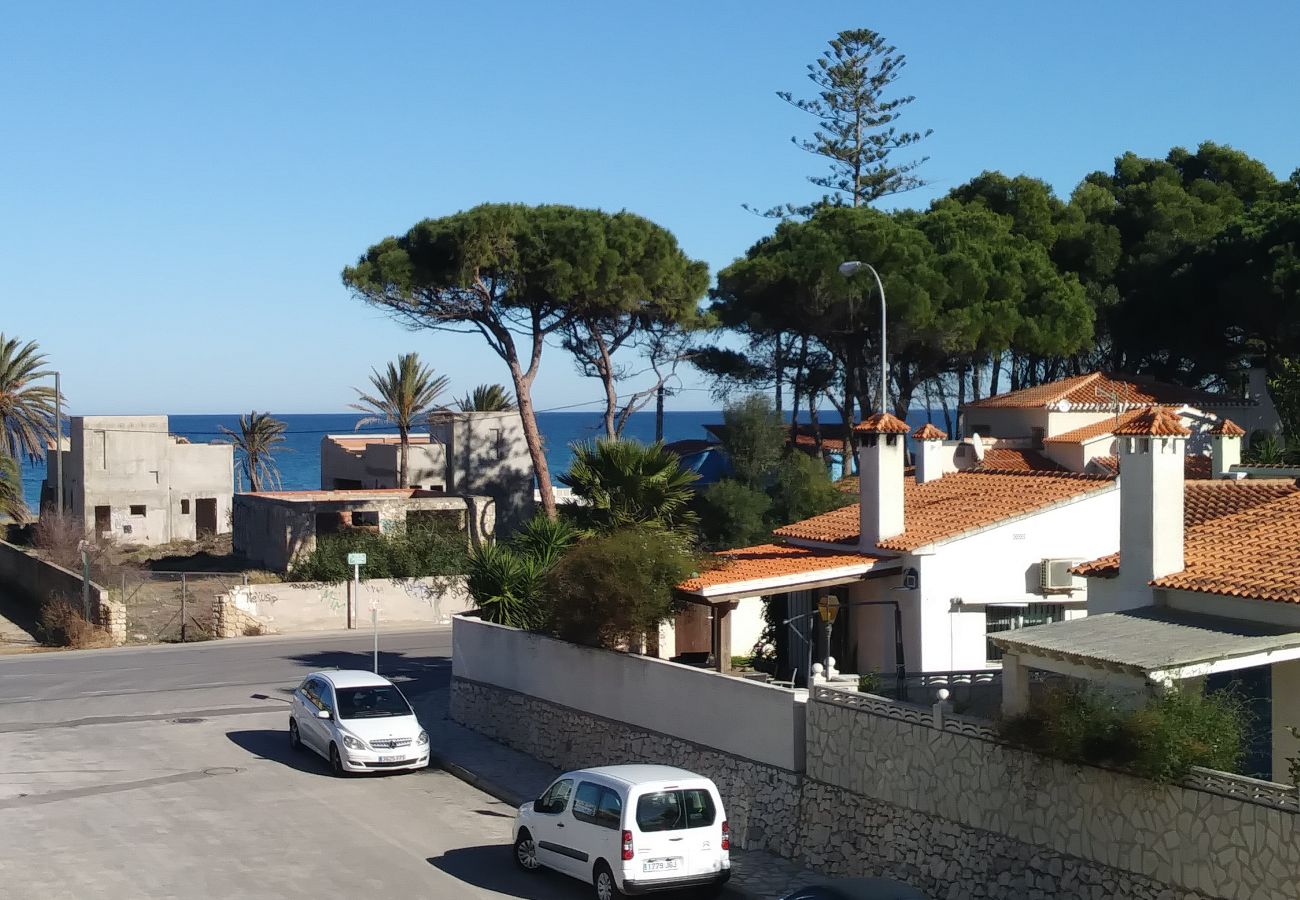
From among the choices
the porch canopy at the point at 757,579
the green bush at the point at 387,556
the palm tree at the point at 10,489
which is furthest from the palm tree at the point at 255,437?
the porch canopy at the point at 757,579

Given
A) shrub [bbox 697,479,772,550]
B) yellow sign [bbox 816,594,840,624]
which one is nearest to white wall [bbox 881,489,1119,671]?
yellow sign [bbox 816,594,840,624]

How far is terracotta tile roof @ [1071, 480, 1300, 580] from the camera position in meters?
19.2

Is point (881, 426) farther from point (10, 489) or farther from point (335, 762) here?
point (10, 489)

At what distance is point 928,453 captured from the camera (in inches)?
1132

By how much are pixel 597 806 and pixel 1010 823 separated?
4541mm

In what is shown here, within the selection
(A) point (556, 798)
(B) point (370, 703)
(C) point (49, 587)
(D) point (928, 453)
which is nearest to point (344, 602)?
(C) point (49, 587)

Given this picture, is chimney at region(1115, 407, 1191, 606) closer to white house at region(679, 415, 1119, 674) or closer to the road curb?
white house at region(679, 415, 1119, 674)

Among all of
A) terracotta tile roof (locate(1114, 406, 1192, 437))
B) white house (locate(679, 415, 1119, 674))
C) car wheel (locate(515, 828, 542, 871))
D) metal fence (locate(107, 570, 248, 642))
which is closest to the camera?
terracotta tile roof (locate(1114, 406, 1192, 437))

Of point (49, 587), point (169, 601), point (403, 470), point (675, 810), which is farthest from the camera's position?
point (403, 470)

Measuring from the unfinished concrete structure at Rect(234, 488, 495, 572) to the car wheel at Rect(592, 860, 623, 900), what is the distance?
2961 centimetres

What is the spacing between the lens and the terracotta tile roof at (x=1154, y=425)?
15.7m

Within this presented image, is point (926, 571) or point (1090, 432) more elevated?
point (1090, 432)

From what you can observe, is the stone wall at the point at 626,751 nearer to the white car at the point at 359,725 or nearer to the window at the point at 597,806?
the white car at the point at 359,725

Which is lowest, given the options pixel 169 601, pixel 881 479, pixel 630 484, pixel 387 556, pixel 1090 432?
pixel 169 601
